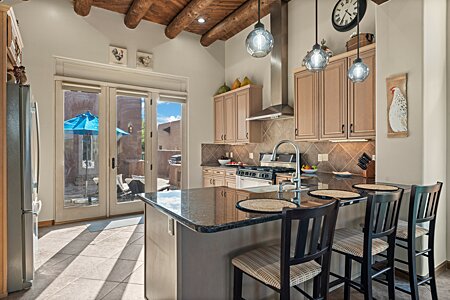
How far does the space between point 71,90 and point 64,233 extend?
234 cm

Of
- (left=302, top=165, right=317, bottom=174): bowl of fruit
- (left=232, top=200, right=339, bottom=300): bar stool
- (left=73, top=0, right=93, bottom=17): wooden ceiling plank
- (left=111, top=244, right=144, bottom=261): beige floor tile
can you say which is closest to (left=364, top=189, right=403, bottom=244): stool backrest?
(left=232, top=200, right=339, bottom=300): bar stool

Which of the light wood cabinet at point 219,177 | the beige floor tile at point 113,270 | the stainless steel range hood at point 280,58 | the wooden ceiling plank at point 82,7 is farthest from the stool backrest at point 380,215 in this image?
the wooden ceiling plank at point 82,7

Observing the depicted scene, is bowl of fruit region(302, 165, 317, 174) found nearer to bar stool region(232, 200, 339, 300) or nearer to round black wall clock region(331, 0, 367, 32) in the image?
round black wall clock region(331, 0, 367, 32)

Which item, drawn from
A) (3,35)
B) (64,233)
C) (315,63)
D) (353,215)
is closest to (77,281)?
(64,233)

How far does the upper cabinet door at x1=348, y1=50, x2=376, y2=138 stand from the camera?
3176 mm

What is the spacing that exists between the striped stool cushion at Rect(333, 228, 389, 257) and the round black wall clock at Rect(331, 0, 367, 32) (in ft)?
9.63

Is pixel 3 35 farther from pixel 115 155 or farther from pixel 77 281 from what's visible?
pixel 115 155

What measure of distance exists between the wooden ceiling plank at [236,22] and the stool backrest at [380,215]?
378cm

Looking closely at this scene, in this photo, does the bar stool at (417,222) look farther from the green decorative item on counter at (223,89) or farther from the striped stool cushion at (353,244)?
the green decorative item on counter at (223,89)

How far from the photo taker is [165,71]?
5609 mm

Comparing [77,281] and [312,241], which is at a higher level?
[312,241]

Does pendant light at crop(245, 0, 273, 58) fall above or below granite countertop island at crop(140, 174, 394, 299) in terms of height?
above

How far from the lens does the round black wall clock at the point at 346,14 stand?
367cm

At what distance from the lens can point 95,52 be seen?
487cm
